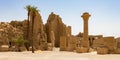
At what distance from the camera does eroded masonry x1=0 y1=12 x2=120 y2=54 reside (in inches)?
1278

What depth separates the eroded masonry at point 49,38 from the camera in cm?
3246

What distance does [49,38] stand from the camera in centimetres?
5356

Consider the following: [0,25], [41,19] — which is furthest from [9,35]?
[41,19]

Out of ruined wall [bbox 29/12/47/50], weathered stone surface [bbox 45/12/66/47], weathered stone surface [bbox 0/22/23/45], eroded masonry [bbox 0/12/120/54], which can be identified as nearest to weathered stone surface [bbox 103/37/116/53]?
eroded masonry [bbox 0/12/120/54]

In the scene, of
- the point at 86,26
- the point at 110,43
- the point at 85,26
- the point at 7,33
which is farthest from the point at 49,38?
the point at 110,43

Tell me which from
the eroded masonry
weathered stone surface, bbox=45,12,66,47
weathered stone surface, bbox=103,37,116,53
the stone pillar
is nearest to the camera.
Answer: weathered stone surface, bbox=103,37,116,53

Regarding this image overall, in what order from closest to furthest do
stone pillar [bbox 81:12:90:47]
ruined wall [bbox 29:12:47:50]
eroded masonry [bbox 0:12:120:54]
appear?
eroded masonry [bbox 0:12:120:54], stone pillar [bbox 81:12:90:47], ruined wall [bbox 29:12:47:50]

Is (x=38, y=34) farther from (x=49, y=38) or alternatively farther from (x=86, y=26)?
(x=86, y=26)

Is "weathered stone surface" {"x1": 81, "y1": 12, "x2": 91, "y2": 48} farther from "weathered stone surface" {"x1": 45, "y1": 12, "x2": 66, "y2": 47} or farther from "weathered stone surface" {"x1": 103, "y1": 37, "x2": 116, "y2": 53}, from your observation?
"weathered stone surface" {"x1": 45, "y1": 12, "x2": 66, "y2": 47}

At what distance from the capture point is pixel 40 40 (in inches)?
1868

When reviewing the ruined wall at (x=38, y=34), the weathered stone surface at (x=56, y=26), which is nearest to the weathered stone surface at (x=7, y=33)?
the ruined wall at (x=38, y=34)

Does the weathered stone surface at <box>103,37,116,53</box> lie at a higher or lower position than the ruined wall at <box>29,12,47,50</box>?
lower

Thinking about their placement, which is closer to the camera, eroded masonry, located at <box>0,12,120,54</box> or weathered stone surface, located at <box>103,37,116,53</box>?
weathered stone surface, located at <box>103,37,116,53</box>

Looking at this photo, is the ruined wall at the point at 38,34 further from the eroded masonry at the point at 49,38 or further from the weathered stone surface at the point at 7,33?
the weathered stone surface at the point at 7,33
